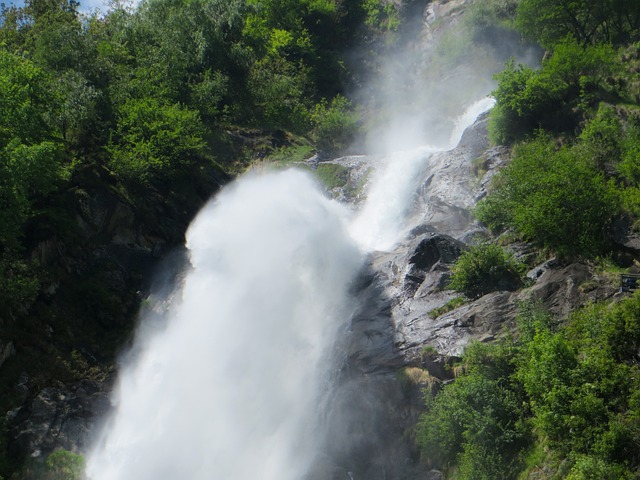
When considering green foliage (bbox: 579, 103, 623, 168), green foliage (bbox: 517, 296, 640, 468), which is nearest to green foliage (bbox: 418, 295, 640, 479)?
green foliage (bbox: 517, 296, 640, 468)

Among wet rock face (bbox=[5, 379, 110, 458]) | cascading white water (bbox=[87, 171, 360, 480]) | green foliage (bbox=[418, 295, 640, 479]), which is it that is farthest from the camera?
wet rock face (bbox=[5, 379, 110, 458])

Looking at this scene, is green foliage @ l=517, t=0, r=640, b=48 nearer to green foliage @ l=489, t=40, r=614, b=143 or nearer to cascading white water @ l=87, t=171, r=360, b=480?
green foliage @ l=489, t=40, r=614, b=143

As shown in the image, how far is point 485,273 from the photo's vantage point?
1002 inches

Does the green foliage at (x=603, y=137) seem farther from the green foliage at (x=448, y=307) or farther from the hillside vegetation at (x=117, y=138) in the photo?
the hillside vegetation at (x=117, y=138)

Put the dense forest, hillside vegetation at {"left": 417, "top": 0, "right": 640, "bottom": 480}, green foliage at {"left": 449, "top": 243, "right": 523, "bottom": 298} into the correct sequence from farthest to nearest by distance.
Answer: green foliage at {"left": 449, "top": 243, "right": 523, "bottom": 298} < the dense forest < hillside vegetation at {"left": 417, "top": 0, "right": 640, "bottom": 480}

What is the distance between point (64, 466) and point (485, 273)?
52.3 ft

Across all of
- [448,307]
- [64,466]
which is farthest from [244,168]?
[64,466]

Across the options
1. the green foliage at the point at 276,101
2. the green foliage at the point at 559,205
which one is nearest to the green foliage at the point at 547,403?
the green foliage at the point at 559,205

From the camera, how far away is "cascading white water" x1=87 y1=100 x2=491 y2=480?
2334cm

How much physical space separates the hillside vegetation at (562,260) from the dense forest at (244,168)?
68mm

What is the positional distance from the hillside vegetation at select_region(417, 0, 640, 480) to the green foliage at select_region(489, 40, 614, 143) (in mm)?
53

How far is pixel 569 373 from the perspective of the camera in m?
18.9

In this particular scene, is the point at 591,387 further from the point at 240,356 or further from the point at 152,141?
the point at 152,141

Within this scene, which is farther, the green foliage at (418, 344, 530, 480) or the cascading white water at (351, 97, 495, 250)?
the cascading white water at (351, 97, 495, 250)
